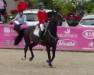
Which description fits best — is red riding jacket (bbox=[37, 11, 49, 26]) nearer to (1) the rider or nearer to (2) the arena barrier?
(1) the rider

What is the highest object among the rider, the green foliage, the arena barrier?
the rider

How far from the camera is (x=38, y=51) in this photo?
59.5 ft

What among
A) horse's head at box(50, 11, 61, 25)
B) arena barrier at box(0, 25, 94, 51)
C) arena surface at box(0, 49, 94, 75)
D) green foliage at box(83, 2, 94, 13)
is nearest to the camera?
arena surface at box(0, 49, 94, 75)

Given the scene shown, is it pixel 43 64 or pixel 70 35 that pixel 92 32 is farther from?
pixel 43 64

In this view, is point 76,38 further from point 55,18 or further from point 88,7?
point 88,7

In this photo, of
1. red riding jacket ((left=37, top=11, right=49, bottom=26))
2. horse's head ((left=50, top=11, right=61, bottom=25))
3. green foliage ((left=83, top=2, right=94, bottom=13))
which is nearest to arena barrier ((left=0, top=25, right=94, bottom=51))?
red riding jacket ((left=37, top=11, right=49, bottom=26))

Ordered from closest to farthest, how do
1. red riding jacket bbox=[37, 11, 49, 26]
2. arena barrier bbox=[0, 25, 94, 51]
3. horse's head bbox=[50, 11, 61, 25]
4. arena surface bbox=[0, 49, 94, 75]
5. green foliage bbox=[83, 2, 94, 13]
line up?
arena surface bbox=[0, 49, 94, 75] < horse's head bbox=[50, 11, 61, 25] < red riding jacket bbox=[37, 11, 49, 26] < arena barrier bbox=[0, 25, 94, 51] < green foliage bbox=[83, 2, 94, 13]

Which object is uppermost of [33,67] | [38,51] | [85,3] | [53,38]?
[53,38]

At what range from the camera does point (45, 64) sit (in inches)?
546

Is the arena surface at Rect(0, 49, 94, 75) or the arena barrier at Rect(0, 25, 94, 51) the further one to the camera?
the arena barrier at Rect(0, 25, 94, 51)

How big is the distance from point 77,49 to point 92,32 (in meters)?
1.10

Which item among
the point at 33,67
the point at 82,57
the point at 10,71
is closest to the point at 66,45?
the point at 82,57

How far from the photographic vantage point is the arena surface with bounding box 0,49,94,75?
1192 centimetres

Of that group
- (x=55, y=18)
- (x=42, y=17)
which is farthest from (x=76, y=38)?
(x=55, y=18)
